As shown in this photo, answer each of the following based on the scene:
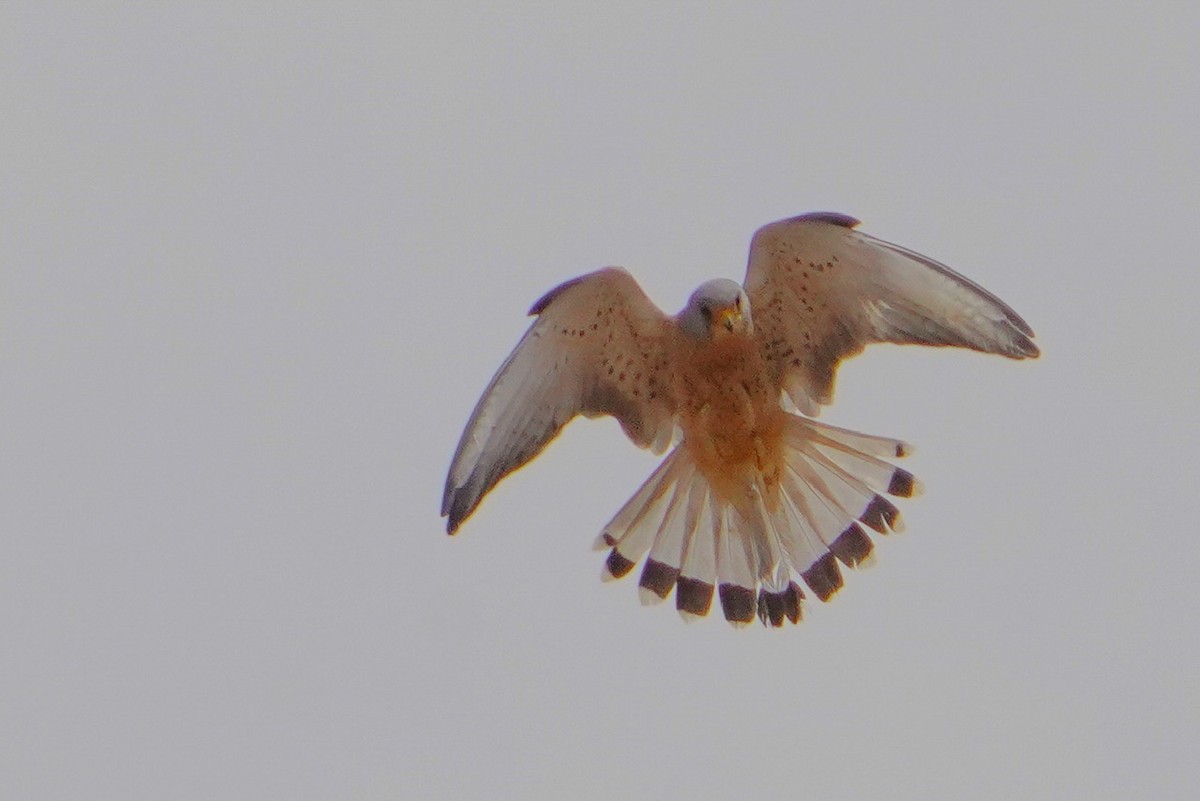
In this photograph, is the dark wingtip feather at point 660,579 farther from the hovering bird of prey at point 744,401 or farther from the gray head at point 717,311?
the gray head at point 717,311

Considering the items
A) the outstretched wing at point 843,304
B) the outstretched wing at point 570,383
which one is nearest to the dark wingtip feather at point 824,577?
the outstretched wing at point 843,304

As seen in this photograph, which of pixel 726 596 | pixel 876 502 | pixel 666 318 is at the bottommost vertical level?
pixel 726 596

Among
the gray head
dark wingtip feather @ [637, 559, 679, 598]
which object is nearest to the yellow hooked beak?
the gray head

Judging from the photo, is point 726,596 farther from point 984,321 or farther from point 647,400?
point 984,321

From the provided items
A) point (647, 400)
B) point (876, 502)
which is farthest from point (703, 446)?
point (876, 502)

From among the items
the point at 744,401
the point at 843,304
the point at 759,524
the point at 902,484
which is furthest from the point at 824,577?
the point at 843,304

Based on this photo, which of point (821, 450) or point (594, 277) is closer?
point (594, 277)

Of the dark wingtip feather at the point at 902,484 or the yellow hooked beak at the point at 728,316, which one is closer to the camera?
the yellow hooked beak at the point at 728,316

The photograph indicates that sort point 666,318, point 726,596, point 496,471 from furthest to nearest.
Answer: point 726,596 → point 666,318 → point 496,471
